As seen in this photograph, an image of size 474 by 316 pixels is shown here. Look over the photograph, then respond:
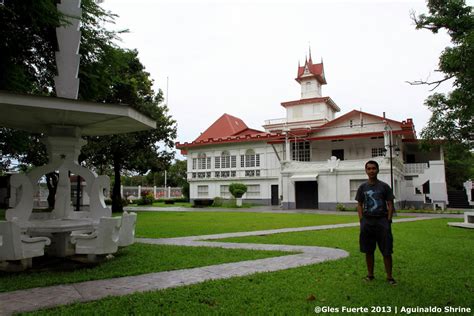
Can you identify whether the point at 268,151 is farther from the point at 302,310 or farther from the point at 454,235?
the point at 302,310

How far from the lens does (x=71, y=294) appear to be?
512 cm

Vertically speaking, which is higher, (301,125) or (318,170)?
(301,125)

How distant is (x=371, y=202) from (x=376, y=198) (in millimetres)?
94

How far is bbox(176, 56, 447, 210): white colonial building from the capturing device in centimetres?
2972

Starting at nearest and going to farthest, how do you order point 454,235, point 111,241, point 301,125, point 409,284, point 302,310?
point 302,310 → point 409,284 → point 111,241 → point 454,235 → point 301,125

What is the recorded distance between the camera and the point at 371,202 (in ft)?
18.5

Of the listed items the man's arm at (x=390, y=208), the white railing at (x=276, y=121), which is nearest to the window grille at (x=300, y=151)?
the white railing at (x=276, y=121)

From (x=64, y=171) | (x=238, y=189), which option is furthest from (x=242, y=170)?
(x=64, y=171)

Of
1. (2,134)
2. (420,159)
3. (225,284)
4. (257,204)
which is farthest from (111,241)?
(420,159)

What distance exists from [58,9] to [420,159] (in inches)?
1404

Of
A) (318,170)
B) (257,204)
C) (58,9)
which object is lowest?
(257,204)

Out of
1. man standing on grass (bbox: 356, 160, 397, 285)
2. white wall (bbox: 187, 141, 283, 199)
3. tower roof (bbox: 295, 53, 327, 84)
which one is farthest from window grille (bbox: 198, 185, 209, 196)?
man standing on grass (bbox: 356, 160, 397, 285)

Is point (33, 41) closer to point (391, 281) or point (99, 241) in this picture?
point (99, 241)

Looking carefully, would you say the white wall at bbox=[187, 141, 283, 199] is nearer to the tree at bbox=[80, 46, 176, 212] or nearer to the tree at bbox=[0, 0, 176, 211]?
the tree at bbox=[80, 46, 176, 212]
